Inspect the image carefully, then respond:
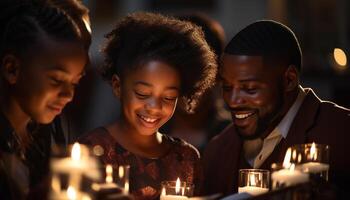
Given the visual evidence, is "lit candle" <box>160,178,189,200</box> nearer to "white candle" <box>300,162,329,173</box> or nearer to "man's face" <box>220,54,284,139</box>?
"white candle" <box>300,162,329,173</box>

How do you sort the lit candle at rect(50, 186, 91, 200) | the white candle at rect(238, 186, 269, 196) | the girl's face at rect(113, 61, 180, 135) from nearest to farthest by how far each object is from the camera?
the lit candle at rect(50, 186, 91, 200) < the white candle at rect(238, 186, 269, 196) < the girl's face at rect(113, 61, 180, 135)

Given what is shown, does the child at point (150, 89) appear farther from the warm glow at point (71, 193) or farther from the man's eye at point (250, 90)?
the warm glow at point (71, 193)

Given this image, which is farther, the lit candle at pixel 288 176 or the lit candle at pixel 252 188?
the lit candle at pixel 252 188

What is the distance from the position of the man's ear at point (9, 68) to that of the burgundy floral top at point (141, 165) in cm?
89

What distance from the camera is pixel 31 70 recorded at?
3938mm

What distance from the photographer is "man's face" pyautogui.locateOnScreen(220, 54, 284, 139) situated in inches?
200

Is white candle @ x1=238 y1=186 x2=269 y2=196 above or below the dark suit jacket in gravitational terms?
below

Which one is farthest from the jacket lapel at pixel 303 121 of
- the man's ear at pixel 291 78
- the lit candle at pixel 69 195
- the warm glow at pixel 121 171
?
the lit candle at pixel 69 195

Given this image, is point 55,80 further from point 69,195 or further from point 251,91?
point 251,91

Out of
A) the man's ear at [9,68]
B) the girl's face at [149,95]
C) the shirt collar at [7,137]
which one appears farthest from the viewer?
the girl's face at [149,95]

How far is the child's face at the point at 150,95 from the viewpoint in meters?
4.69

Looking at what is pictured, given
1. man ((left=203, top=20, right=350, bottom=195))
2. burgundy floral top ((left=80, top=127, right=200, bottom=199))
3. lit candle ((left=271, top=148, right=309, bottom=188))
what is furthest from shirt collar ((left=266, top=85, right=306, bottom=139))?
lit candle ((left=271, top=148, right=309, bottom=188))

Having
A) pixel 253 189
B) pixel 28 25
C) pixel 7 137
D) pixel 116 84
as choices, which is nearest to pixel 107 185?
pixel 7 137

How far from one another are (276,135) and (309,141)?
24 centimetres
